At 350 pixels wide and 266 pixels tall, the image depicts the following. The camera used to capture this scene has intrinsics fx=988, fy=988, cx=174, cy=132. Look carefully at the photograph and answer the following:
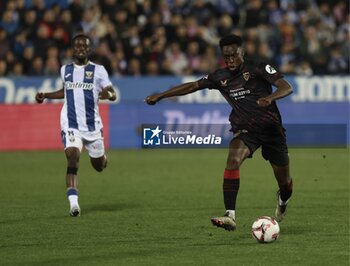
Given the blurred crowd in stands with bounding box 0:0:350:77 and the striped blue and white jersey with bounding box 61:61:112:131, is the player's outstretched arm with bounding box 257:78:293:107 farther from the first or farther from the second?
the blurred crowd in stands with bounding box 0:0:350:77

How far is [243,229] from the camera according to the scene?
33.5 ft

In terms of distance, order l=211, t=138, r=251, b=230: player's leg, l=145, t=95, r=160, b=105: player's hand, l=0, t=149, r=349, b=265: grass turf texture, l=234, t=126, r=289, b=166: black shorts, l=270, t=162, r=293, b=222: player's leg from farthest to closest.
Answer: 1. l=270, t=162, r=293, b=222: player's leg
2. l=145, t=95, r=160, b=105: player's hand
3. l=234, t=126, r=289, b=166: black shorts
4. l=211, t=138, r=251, b=230: player's leg
5. l=0, t=149, r=349, b=265: grass turf texture

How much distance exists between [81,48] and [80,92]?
0.54 meters

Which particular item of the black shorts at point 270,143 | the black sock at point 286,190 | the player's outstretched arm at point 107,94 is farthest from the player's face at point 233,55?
the player's outstretched arm at point 107,94

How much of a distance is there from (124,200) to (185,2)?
40.5ft

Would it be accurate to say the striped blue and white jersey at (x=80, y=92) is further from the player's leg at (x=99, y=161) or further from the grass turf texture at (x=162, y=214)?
the grass turf texture at (x=162, y=214)

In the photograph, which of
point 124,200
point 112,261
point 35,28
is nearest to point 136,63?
point 35,28

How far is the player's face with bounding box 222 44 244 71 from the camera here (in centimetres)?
958

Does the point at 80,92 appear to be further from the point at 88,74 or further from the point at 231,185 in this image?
the point at 231,185

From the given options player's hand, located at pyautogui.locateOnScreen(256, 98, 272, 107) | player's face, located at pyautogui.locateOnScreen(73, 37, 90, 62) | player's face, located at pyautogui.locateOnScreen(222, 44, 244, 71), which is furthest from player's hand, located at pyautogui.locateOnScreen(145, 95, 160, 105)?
player's face, located at pyautogui.locateOnScreen(73, 37, 90, 62)

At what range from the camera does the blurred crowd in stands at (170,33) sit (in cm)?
2192

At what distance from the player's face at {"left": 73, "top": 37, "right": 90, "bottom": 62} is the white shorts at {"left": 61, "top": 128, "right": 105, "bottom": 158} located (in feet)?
2.88

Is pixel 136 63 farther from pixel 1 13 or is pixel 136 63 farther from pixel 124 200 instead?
pixel 124 200

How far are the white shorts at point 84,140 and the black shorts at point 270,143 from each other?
8.52 ft
